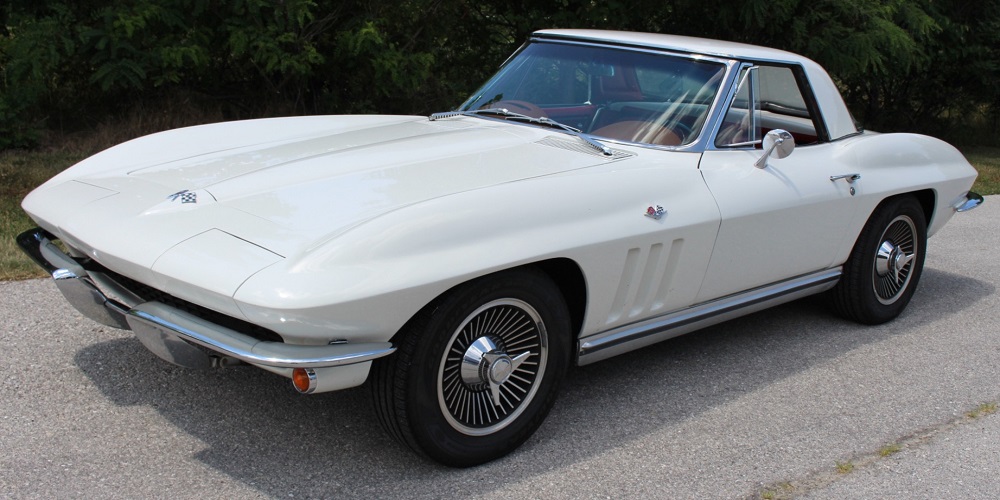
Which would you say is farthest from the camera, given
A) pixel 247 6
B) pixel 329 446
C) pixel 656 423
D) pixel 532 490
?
pixel 247 6

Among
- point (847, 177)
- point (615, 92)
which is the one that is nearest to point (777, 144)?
point (847, 177)

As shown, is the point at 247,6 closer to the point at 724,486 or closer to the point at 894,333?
the point at 894,333

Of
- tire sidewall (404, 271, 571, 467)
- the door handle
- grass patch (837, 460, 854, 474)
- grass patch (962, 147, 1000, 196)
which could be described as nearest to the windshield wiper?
tire sidewall (404, 271, 571, 467)

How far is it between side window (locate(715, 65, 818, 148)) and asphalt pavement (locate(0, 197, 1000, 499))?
1014 millimetres

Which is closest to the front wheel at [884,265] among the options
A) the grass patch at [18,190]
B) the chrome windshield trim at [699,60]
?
the chrome windshield trim at [699,60]

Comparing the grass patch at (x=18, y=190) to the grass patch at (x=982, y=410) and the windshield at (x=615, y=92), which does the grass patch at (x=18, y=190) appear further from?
the grass patch at (x=982, y=410)

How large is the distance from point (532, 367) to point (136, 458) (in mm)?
1374

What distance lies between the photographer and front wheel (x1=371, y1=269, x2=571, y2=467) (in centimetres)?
309

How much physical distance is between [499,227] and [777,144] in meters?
1.56

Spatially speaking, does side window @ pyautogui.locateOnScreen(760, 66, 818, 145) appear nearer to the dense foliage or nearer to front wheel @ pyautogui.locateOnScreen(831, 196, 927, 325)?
front wheel @ pyautogui.locateOnScreen(831, 196, 927, 325)

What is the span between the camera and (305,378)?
2.92 m

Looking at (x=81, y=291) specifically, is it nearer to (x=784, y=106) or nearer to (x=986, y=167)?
(x=784, y=106)

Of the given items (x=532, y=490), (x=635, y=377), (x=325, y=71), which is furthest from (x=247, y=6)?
(x=532, y=490)

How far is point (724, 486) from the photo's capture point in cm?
331
